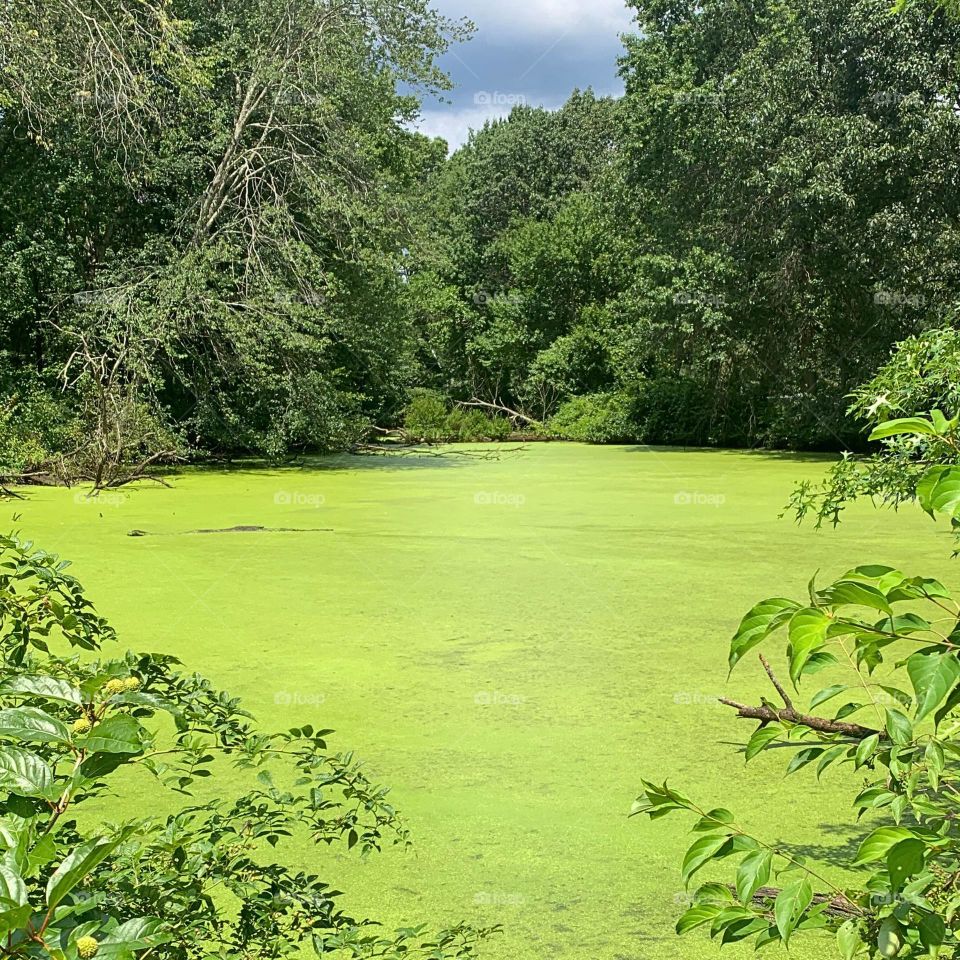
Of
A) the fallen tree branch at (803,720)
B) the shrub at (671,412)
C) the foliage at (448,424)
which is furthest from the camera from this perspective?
the foliage at (448,424)

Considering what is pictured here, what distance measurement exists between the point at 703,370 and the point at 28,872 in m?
14.8

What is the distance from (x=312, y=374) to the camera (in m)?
11.9

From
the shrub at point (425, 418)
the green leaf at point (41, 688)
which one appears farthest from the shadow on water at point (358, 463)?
the green leaf at point (41, 688)

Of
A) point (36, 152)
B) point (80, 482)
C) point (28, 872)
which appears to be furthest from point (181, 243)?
point (28, 872)

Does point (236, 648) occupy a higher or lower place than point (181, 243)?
lower

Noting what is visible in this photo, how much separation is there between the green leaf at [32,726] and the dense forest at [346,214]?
803 centimetres

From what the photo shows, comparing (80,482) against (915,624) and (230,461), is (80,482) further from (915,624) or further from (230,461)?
(915,624)

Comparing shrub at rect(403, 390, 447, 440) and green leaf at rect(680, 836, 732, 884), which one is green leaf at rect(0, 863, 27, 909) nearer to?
green leaf at rect(680, 836, 732, 884)

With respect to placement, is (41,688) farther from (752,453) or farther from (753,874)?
(752,453)

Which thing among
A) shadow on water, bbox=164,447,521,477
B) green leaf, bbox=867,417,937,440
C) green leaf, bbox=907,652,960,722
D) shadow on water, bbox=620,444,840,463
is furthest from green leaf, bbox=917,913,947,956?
shadow on water, bbox=620,444,840,463

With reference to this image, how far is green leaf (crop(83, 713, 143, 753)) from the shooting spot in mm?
785

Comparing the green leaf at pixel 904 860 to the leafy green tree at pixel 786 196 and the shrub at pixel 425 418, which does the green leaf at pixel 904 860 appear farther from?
the shrub at pixel 425 418

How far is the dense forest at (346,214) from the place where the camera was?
34.5ft

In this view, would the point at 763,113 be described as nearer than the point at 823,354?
Yes
